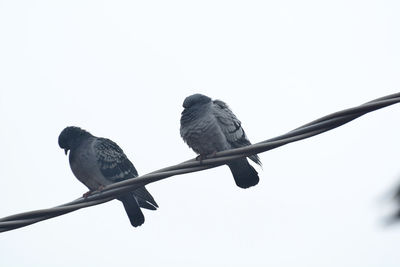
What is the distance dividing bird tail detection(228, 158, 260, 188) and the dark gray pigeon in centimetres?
118

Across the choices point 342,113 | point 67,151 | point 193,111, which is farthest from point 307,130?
point 67,151

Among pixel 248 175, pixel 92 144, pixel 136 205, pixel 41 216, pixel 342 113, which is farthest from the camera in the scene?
pixel 92 144

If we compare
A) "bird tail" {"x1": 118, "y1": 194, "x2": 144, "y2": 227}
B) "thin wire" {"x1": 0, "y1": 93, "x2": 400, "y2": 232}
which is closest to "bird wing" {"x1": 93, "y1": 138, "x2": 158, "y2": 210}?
"bird tail" {"x1": 118, "y1": 194, "x2": 144, "y2": 227}

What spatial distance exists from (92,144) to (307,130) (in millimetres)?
3755

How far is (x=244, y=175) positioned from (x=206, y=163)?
2.05 m

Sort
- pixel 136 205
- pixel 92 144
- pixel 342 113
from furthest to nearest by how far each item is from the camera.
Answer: pixel 92 144
pixel 136 205
pixel 342 113

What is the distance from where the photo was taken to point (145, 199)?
19.6ft

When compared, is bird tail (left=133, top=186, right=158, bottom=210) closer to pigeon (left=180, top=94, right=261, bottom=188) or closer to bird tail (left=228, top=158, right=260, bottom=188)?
pigeon (left=180, top=94, right=261, bottom=188)

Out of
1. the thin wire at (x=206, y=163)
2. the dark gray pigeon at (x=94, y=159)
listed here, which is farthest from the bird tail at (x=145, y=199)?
the thin wire at (x=206, y=163)

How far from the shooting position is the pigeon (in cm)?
565

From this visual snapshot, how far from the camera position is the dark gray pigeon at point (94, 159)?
6555mm

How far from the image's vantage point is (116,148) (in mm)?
6758

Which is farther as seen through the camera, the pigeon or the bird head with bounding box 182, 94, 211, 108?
the bird head with bounding box 182, 94, 211, 108

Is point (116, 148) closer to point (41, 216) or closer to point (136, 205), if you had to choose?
point (136, 205)
